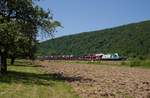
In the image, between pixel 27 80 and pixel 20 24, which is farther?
pixel 20 24

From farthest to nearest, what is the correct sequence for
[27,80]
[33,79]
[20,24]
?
[20,24] < [33,79] < [27,80]

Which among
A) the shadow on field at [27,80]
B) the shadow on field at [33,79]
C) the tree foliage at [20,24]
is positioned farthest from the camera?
the tree foliage at [20,24]

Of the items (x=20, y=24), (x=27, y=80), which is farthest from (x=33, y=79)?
(x=20, y=24)

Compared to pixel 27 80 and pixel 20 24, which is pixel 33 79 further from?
pixel 20 24

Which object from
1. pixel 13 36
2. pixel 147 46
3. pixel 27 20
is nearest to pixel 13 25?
pixel 13 36

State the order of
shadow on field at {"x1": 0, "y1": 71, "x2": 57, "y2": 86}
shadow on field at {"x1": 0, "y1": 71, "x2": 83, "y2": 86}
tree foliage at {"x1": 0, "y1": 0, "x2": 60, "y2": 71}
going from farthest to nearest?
tree foliage at {"x1": 0, "y1": 0, "x2": 60, "y2": 71} < shadow on field at {"x1": 0, "y1": 71, "x2": 57, "y2": 86} < shadow on field at {"x1": 0, "y1": 71, "x2": 83, "y2": 86}

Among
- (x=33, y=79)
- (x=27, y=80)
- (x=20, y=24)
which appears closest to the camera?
(x=27, y=80)

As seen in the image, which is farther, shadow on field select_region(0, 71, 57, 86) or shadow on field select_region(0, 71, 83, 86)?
shadow on field select_region(0, 71, 57, 86)

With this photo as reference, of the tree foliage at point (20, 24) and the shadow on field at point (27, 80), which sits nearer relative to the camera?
the shadow on field at point (27, 80)

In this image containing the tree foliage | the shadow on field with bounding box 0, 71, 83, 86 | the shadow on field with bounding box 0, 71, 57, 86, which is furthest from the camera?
the tree foliage

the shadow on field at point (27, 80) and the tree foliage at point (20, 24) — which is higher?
the tree foliage at point (20, 24)

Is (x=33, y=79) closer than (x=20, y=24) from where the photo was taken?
Yes

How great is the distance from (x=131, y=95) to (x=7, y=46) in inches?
831

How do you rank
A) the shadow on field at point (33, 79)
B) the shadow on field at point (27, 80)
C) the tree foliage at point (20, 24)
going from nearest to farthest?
the shadow on field at point (33, 79) < the shadow on field at point (27, 80) < the tree foliage at point (20, 24)
